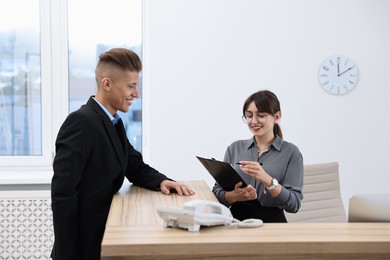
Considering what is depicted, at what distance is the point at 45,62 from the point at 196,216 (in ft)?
10.2

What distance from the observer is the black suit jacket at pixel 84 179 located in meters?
1.75

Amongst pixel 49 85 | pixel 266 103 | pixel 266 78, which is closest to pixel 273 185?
pixel 266 103

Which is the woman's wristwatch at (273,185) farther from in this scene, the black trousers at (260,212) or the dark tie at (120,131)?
the dark tie at (120,131)

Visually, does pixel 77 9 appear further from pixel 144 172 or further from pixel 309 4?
pixel 144 172

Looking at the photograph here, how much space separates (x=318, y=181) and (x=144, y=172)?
1.50m

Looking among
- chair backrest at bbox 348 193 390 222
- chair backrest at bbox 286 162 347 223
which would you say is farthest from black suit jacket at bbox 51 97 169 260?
chair backrest at bbox 286 162 347 223

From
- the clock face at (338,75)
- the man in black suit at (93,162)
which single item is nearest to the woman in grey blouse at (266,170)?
the man in black suit at (93,162)

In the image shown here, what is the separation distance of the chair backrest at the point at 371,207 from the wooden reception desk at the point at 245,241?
0.07m

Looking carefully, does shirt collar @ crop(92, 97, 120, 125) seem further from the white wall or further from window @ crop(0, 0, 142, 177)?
window @ crop(0, 0, 142, 177)

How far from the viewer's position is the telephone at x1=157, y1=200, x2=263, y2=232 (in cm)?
135

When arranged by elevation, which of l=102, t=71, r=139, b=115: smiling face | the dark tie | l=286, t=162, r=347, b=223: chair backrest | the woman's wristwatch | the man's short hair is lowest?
l=286, t=162, r=347, b=223: chair backrest

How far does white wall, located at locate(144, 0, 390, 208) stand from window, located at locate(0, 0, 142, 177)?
1.24 ft

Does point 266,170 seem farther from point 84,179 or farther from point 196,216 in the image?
point 196,216

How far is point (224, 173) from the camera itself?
2.05 m
